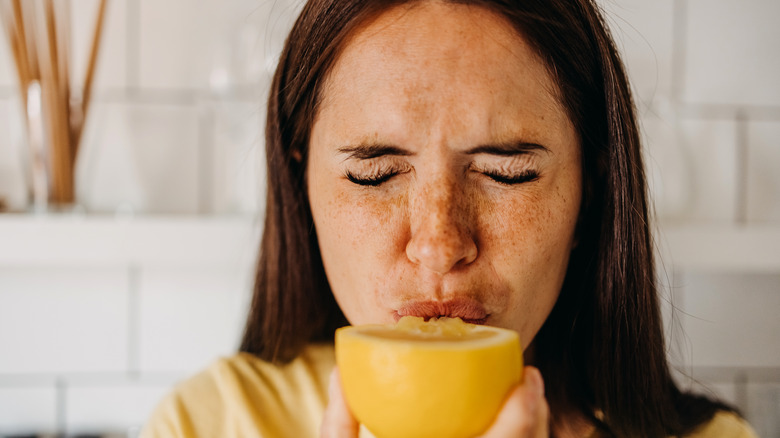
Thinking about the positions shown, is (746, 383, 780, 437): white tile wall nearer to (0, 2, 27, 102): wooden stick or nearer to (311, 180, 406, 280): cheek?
(311, 180, 406, 280): cheek

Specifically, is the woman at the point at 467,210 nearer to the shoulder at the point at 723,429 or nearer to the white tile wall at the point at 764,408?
the shoulder at the point at 723,429

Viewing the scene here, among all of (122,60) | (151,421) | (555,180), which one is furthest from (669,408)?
(122,60)

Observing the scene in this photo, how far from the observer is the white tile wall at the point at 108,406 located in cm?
112

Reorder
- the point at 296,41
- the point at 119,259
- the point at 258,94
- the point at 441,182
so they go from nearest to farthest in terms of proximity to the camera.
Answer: the point at 441,182, the point at 296,41, the point at 119,259, the point at 258,94

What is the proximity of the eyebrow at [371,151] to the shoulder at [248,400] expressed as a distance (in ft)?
1.13

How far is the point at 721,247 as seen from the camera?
0.89 m

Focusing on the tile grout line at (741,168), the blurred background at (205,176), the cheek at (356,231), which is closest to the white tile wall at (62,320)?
the blurred background at (205,176)

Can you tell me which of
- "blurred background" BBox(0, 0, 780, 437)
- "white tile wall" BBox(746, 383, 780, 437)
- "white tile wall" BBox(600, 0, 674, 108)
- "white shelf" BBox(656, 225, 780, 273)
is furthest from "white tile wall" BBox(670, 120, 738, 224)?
"white tile wall" BBox(746, 383, 780, 437)

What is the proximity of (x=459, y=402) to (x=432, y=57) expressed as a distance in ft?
1.04

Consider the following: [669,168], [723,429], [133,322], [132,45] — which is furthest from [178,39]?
[723,429]

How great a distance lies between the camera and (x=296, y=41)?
26.0 inches

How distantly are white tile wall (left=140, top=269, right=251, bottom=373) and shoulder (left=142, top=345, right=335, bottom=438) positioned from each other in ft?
1.23

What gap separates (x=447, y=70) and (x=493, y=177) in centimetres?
11

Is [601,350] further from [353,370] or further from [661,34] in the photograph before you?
[661,34]
